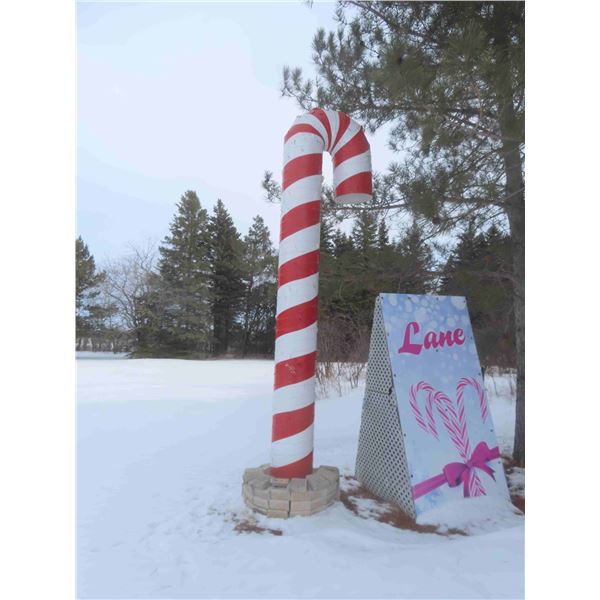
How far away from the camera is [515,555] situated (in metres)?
2.18

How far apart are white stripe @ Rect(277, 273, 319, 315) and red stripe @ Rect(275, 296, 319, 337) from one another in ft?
0.10

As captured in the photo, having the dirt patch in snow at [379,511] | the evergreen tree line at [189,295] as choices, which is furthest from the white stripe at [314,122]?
the evergreen tree line at [189,295]

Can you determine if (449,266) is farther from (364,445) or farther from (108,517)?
(108,517)

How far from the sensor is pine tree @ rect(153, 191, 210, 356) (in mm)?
23750

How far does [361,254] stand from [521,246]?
1.49 meters

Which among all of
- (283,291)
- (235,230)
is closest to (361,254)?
(283,291)

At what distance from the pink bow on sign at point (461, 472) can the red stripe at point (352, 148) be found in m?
2.41

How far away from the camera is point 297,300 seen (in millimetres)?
3051

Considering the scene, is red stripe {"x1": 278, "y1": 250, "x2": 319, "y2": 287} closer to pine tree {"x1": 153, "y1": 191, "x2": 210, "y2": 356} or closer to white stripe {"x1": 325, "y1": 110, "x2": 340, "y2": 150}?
white stripe {"x1": 325, "y1": 110, "x2": 340, "y2": 150}

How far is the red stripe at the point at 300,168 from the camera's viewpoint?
10.1 ft

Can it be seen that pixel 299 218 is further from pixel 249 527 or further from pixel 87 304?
pixel 87 304

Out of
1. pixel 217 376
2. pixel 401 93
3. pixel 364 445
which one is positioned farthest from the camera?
pixel 217 376

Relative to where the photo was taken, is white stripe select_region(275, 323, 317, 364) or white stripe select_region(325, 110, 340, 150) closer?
white stripe select_region(275, 323, 317, 364)

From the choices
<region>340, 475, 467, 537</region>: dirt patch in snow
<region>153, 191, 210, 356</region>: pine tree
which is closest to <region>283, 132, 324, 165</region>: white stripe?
<region>340, 475, 467, 537</region>: dirt patch in snow
